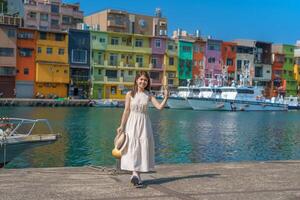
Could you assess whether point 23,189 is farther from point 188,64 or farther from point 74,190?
point 188,64

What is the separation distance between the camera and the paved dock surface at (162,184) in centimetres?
788

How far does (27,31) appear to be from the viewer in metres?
Result: 77.4

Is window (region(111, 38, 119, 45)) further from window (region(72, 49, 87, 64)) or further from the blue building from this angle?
window (region(72, 49, 87, 64))

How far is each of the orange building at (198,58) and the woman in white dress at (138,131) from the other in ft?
282

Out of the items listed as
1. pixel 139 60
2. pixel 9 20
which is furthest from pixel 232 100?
pixel 9 20

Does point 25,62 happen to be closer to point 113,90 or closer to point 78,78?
point 78,78

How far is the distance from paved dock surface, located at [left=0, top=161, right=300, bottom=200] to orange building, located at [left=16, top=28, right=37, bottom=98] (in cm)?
6797

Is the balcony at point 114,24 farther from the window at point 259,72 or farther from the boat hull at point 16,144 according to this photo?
the boat hull at point 16,144

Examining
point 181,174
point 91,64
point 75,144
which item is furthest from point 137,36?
point 181,174

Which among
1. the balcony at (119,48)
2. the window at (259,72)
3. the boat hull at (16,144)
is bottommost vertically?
the boat hull at (16,144)

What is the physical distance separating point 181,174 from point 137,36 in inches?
3116

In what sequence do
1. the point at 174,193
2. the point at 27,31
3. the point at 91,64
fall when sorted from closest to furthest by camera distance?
the point at 174,193 < the point at 27,31 < the point at 91,64

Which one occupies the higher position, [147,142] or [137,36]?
[137,36]

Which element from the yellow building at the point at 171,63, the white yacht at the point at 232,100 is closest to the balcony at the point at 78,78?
the yellow building at the point at 171,63
